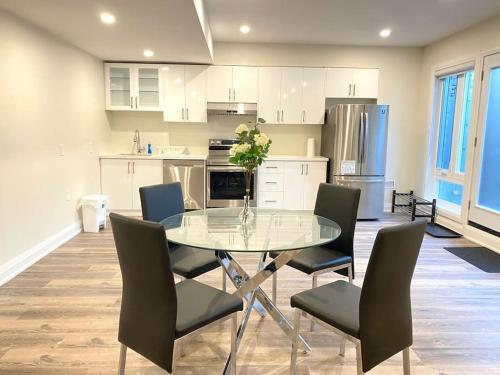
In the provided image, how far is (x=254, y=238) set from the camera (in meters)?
2.05

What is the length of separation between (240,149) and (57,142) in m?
2.73

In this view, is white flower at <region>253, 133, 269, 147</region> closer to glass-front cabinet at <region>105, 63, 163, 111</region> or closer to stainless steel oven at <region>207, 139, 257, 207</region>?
stainless steel oven at <region>207, 139, 257, 207</region>

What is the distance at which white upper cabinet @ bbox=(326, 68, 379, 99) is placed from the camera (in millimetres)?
5512

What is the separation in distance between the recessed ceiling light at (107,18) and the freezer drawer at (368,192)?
11.3 feet

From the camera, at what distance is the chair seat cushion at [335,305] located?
1645 millimetres

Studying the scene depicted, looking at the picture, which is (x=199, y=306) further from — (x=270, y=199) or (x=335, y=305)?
(x=270, y=199)

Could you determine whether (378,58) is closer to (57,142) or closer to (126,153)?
(126,153)

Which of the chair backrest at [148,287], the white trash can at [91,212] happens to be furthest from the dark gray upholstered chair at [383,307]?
the white trash can at [91,212]

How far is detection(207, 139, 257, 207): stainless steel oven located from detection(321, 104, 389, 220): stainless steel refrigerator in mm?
1286

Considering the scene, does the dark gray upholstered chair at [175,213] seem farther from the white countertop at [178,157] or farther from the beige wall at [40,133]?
the white countertop at [178,157]

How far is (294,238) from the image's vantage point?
6.75ft

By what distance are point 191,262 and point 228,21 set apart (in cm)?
328

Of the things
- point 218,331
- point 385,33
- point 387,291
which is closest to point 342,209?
point 387,291

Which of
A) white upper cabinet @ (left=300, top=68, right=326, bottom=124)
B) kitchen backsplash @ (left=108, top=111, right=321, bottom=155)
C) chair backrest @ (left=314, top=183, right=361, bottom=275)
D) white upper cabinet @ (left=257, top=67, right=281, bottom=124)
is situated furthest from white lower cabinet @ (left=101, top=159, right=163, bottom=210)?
chair backrest @ (left=314, top=183, right=361, bottom=275)
